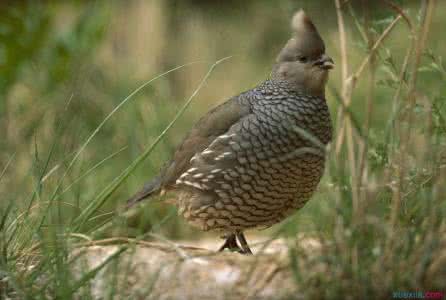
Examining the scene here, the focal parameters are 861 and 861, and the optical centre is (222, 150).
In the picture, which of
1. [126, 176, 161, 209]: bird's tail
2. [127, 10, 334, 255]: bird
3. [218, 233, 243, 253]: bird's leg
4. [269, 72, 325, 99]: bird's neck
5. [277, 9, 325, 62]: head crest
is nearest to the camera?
[127, 10, 334, 255]: bird

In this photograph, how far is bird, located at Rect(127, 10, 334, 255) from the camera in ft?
12.7

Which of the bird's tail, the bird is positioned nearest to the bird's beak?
the bird

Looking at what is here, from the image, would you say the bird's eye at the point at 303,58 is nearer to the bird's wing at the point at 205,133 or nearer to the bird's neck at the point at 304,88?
the bird's neck at the point at 304,88

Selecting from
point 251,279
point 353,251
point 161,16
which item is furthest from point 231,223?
point 161,16

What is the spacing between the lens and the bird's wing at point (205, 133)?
13.5 ft

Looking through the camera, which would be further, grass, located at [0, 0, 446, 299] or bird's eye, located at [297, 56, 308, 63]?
bird's eye, located at [297, 56, 308, 63]

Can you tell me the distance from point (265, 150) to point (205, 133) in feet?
1.57

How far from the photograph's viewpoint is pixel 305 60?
404 centimetres

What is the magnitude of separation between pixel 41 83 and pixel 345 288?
5.30 m

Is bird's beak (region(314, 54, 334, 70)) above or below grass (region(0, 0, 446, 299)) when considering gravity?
above

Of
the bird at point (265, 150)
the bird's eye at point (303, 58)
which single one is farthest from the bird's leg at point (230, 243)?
the bird's eye at point (303, 58)

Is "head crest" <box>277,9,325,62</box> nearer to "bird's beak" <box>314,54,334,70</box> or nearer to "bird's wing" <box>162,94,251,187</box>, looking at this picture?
"bird's beak" <box>314,54,334,70</box>

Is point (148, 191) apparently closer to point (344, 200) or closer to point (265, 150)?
point (265, 150)

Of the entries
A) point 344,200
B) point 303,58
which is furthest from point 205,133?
point 344,200
